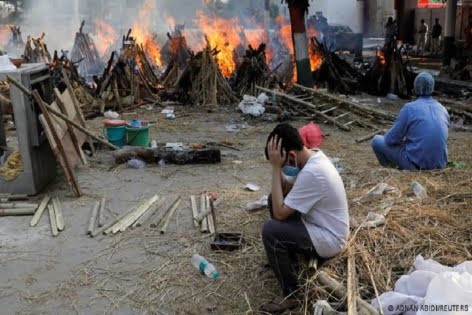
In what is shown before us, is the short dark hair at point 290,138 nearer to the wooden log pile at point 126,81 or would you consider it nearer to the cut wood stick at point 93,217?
the cut wood stick at point 93,217

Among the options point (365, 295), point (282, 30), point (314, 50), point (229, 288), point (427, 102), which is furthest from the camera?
point (282, 30)

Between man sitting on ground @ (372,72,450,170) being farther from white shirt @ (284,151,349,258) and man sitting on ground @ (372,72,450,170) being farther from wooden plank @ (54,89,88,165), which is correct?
wooden plank @ (54,89,88,165)

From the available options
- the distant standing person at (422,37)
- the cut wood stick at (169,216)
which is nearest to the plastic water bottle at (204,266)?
the cut wood stick at (169,216)

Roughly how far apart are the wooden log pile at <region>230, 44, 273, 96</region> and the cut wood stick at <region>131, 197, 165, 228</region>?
761 centimetres

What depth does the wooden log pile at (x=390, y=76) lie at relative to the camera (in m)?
14.0

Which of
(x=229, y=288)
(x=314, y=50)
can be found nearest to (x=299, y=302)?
(x=229, y=288)

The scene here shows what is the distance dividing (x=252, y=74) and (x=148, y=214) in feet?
27.0

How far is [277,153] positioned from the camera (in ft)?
12.1

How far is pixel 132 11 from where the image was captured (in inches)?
1104

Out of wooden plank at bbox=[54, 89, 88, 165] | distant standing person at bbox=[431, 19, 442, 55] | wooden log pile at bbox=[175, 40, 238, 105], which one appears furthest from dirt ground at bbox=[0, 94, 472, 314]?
distant standing person at bbox=[431, 19, 442, 55]

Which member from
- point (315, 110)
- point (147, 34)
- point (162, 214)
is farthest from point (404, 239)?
point (147, 34)

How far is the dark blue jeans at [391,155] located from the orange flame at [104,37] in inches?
634

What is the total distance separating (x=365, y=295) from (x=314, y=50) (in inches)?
516

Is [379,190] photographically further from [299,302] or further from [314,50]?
[314,50]
